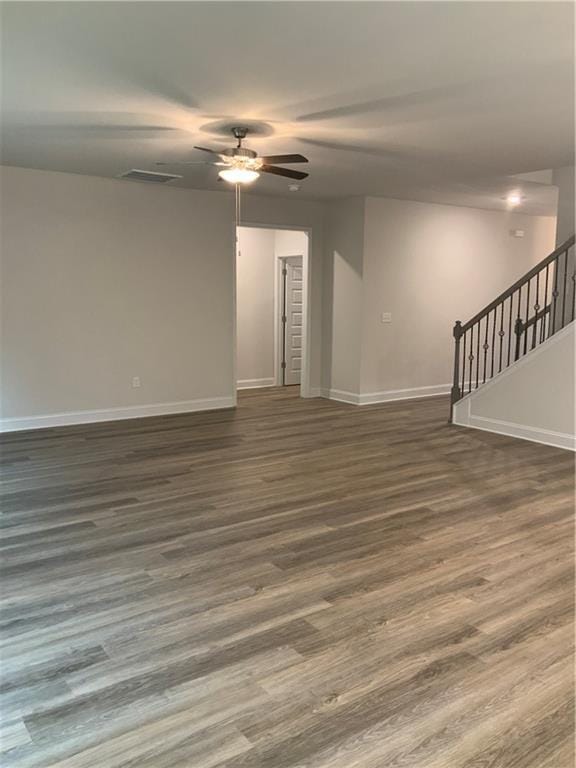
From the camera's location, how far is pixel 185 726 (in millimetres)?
2078

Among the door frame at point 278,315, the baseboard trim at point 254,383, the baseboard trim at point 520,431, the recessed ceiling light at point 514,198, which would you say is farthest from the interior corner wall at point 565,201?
the baseboard trim at point 254,383

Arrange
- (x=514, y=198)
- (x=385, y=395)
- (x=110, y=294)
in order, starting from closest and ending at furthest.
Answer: (x=110, y=294) → (x=514, y=198) → (x=385, y=395)

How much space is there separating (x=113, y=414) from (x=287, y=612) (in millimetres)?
4695

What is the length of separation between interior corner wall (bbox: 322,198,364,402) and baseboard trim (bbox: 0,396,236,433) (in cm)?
156

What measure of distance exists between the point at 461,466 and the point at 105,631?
11.3ft

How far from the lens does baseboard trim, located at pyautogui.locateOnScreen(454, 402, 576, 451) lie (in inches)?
228

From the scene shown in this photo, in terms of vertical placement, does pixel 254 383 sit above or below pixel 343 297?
below

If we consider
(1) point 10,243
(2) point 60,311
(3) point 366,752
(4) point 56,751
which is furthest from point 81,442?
(3) point 366,752

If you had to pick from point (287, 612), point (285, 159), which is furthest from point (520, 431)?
point (287, 612)

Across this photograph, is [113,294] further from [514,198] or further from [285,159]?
[514,198]

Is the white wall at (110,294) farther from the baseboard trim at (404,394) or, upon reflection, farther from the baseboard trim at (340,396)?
the baseboard trim at (404,394)

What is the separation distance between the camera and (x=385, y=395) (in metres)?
8.27

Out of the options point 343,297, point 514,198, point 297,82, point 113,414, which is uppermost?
point 514,198

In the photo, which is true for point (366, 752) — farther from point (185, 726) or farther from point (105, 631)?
point (105, 631)
